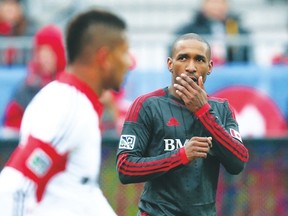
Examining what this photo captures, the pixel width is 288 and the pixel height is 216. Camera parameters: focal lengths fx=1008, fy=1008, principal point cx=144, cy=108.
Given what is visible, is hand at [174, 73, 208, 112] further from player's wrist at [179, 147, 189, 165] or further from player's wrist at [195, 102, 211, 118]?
player's wrist at [179, 147, 189, 165]

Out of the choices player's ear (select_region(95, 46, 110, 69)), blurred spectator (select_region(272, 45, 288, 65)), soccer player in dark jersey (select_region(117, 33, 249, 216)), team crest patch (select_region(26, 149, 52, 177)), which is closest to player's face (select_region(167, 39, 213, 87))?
soccer player in dark jersey (select_region(117, 33, 249, 216))

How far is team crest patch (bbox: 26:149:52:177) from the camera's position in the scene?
198 inches

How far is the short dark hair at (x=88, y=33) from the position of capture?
534 cm

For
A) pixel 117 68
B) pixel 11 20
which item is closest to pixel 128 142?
pixel 117 68

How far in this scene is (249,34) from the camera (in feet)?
43.2

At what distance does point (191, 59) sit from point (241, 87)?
6.32 m

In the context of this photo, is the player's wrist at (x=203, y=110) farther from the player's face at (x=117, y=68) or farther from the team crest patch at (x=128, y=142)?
the player's face at (x=117, y=68)

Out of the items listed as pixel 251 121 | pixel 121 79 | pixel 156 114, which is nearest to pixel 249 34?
pixel 251 121

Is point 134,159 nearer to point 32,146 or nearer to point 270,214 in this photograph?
point 32,146

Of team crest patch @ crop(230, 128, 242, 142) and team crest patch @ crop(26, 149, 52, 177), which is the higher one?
Answer: team crest patch @ crop(230, 128, 242, 142)

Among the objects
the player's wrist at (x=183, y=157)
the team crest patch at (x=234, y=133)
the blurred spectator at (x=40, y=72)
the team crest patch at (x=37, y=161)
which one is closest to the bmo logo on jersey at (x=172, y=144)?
the player's wrist at (x=183, y=157)

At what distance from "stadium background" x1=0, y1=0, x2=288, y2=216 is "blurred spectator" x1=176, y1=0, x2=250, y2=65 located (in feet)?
0.44

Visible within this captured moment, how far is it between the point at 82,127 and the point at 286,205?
4658mm

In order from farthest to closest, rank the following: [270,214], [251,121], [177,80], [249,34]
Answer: [249,34], [251,121], [270,214], [177,80]
